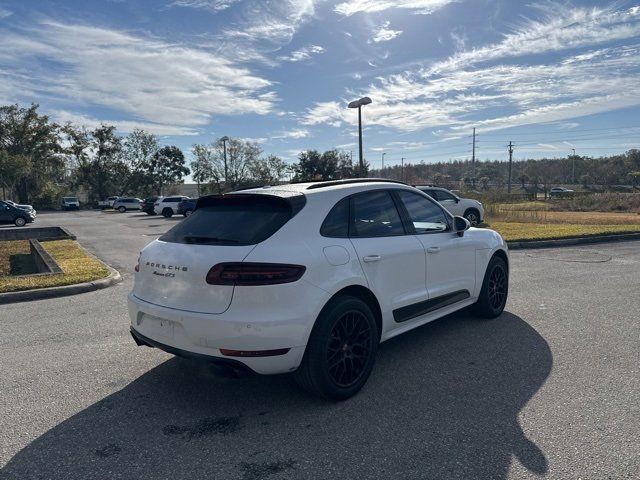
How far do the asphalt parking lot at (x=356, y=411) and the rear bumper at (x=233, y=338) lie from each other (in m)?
0.46

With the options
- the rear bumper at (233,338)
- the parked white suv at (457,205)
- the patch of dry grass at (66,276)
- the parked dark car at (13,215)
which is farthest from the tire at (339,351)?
the parked dark car at (13,215)

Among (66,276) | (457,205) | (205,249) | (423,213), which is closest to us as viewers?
(205,249)

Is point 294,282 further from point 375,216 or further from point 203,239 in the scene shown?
point 375,216

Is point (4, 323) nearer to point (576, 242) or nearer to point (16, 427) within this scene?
point (16, 427)

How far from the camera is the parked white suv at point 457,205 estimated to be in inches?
672

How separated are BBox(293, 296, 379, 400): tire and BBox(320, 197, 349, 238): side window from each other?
520mm

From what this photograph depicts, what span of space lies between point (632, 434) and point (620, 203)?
3676 centimetres

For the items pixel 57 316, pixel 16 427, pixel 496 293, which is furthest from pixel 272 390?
pixel 57 316

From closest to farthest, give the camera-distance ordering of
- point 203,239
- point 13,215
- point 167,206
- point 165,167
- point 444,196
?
point 203,239 → point 444,196 → point 13,215 → point 167,206 → point 165,167

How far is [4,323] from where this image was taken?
5828mm

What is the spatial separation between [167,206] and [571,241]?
2792 cm

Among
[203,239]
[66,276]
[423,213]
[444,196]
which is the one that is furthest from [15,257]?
[444,196]

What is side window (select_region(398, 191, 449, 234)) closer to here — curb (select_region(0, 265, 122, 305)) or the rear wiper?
the rear wiper

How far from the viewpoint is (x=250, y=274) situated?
125 inches
